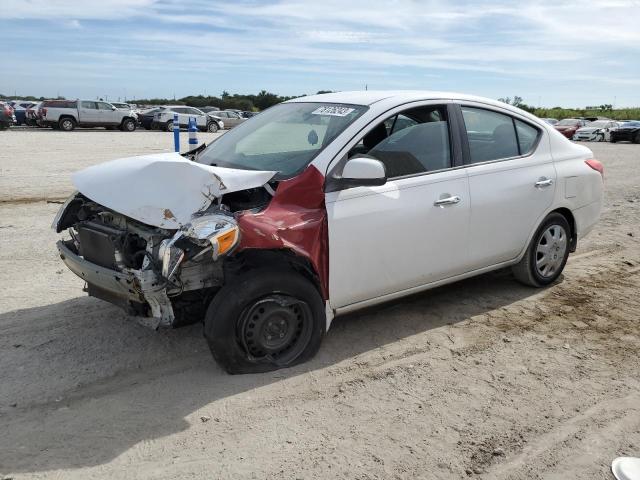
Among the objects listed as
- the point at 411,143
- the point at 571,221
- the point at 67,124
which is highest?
the point at 67,124

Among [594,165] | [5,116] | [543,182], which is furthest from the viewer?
[5,116]

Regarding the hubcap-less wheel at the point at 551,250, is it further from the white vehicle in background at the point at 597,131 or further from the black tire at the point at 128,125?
the black tire at the point at 128,125

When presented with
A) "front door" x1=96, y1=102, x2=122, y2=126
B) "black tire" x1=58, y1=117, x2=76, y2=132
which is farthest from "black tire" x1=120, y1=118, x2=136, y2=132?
"black tire" x1=58, y1=117, x2=76, y2=132

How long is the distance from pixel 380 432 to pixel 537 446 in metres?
0.82

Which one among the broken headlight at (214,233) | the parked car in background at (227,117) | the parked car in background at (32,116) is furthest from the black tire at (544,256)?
the parked car in background at (227,117)

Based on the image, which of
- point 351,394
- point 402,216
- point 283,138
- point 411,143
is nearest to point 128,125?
point 283,138

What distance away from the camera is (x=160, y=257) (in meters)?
3.46

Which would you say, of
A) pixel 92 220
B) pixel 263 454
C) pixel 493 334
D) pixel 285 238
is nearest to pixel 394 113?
pixel 285 238

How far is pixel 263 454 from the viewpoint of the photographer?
3086 millimetres

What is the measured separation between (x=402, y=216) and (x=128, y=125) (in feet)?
106

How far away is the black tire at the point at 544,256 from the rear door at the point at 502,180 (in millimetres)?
183

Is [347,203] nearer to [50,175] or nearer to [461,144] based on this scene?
[461,144]

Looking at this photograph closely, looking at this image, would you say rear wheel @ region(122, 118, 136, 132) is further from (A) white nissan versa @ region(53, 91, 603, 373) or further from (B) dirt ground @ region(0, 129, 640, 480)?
(A) white nissan versa @ region(53, 91, 603, 373)

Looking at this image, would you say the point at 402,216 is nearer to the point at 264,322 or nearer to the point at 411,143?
the point at 411,143
